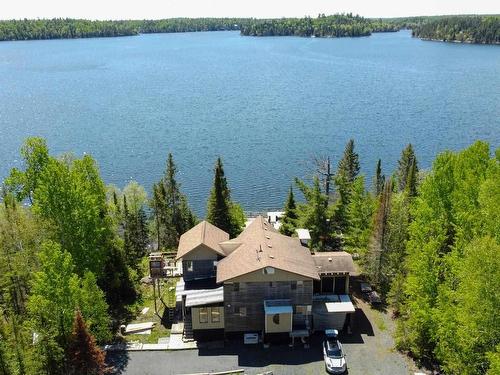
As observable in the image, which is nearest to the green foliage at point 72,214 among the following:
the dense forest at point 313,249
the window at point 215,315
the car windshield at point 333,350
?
the dense forest at point 313,249

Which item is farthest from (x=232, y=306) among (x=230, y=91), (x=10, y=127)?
(x=230, y=91)

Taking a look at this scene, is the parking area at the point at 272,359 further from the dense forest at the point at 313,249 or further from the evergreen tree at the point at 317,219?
the evergreen tree at the point at 317,219

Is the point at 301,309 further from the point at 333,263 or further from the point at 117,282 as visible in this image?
the point at 117,282

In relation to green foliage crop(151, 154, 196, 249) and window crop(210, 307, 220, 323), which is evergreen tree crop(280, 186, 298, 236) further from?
window crop(210, 307, 220, 323)

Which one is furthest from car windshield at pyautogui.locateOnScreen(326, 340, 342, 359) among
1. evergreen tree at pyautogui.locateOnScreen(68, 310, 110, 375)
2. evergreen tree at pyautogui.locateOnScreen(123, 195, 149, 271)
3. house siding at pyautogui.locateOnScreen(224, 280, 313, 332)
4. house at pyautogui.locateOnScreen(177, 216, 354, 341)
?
evergreen tree at pyautogui.locateOnScreen(123, 195, 149, 271)

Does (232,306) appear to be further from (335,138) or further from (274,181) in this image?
(335,138)
